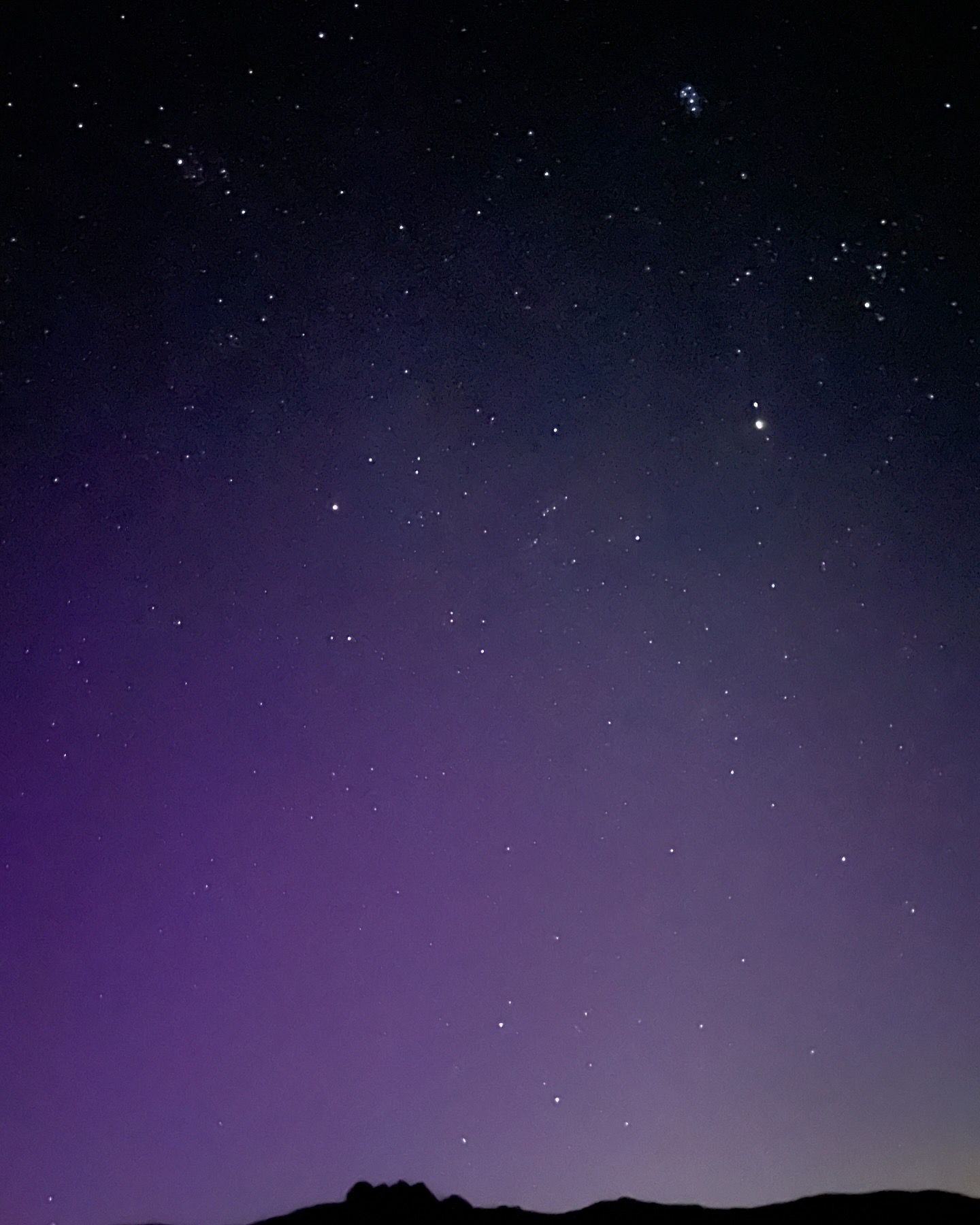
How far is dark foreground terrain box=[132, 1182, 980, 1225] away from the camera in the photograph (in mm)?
11312

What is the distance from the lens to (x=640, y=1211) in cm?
1330

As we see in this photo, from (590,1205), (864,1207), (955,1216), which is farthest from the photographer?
(590,1205)

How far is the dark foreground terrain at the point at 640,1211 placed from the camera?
445 inches

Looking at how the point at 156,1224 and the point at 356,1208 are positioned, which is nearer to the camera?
the point at 356,1208

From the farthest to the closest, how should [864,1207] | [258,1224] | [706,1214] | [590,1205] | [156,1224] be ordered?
[156,1224] < [258,1224] < [590,1205] < [706,1214] < [864,1207]

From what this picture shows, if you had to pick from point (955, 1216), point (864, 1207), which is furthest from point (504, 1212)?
point (955, 1216)

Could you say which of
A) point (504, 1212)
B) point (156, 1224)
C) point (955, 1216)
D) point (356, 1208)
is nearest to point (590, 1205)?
point (504, 1212)

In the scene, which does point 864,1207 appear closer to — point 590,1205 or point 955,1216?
point 955,1216

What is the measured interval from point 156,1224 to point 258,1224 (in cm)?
264

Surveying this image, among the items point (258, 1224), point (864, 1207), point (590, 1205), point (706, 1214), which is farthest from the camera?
point (258, 1224)

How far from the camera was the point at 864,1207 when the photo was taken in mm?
11758

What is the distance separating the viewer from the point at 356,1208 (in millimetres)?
13812

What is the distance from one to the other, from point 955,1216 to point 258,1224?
1009 cm

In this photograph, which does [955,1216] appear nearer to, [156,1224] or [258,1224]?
[258,1224]
